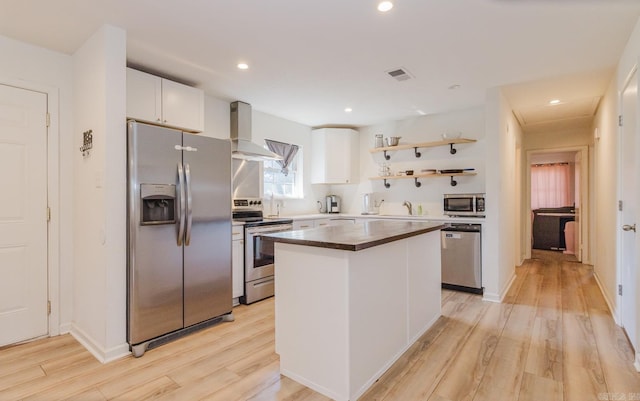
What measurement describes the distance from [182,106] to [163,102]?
0.20m

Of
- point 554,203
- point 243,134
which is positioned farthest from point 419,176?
point 554,203

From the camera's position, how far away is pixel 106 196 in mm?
2387

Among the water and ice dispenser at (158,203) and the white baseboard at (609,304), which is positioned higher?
the water and ice dispenser at (158,203)

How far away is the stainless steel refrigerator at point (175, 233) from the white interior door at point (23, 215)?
950 millimetres

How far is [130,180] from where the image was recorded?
2447 millimetres

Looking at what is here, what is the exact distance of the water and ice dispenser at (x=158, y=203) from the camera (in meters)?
2.51

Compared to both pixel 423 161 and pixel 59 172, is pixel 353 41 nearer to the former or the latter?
pixel 59 172

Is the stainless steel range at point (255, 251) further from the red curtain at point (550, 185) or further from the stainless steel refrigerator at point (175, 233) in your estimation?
the red curtain at point (550, 185)

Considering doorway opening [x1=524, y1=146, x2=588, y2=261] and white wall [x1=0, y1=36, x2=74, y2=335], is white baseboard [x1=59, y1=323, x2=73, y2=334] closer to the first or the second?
white wall [x1=0, y1=36, x2=74, y2=335]

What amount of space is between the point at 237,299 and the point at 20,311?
1.81m

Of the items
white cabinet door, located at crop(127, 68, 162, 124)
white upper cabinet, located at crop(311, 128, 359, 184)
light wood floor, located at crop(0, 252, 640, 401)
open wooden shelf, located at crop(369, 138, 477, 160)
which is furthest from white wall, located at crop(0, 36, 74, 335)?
open wooden shelf, located at crop(369, 138, 477, 160)

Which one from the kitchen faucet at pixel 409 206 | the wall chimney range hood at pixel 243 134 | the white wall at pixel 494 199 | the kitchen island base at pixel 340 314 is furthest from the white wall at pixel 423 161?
the kitchen island base at pixel 340 314

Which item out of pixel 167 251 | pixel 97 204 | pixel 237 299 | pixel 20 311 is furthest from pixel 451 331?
pixel 20 311

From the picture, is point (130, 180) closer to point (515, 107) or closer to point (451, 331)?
point (451, 331)
